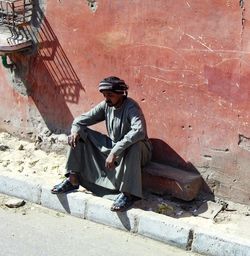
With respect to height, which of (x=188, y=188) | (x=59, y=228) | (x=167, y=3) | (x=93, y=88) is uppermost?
(x=167, y=3)

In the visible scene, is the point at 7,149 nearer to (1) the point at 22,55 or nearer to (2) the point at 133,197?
(1) the point at 22,55

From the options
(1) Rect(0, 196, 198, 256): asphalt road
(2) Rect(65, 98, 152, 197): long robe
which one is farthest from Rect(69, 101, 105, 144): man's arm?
(1) Rect(0, 196, 198, 256): asphalt road

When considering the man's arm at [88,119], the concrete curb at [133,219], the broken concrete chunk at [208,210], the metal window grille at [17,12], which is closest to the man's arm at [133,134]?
the man's arm at [88,119]

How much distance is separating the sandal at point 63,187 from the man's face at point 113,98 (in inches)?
37.1

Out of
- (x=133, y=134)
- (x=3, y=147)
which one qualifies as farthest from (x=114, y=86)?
(x=3, y=147)

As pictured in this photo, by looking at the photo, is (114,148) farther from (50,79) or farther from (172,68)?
(50,79)

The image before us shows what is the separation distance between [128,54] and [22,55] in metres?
1.60

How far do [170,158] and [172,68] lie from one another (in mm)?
928

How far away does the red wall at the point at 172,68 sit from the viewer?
551 centimetres

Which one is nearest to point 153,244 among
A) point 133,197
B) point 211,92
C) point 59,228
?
point 133,197

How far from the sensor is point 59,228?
18.6 ft

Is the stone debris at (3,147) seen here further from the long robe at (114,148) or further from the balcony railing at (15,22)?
the long robe at (114,148)

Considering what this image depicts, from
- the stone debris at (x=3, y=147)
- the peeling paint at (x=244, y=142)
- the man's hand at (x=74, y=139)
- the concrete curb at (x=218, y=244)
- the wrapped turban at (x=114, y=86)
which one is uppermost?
the wrapped turban at (x=114, y=86)

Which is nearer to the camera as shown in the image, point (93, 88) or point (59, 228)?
point (59, 228)
